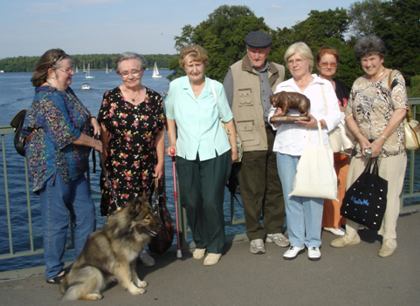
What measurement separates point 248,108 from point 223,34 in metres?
55.4

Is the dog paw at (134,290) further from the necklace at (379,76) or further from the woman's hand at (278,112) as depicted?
the necklace at (379,76)

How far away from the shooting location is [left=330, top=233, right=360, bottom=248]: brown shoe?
5121 millimetres

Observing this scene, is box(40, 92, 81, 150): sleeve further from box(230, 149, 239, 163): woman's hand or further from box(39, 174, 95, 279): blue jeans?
box(230, 149, 239, 163): woman's hand

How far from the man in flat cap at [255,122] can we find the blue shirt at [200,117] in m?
0.35

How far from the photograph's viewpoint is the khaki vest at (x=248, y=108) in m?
4.85

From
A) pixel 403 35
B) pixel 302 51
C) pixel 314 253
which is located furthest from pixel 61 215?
pixel 403 35

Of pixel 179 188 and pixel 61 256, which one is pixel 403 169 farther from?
pixel 61 256

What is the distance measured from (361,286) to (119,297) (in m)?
2.01

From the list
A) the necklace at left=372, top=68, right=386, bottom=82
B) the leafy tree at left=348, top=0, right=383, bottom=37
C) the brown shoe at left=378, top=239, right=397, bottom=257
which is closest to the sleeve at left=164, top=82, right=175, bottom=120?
the necklace at left=372, top=68, right=386, bottom=82

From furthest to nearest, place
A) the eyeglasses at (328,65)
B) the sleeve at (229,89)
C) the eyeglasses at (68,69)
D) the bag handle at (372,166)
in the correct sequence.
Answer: the eyeglasses at (328,65) → the sleeve at (229,89) → the bag handle at (372,166) → the eyeglasses at (68,69)

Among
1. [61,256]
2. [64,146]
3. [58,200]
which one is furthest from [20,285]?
[64,146]

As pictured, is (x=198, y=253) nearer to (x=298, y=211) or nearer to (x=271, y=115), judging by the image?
(x=298, y=211)

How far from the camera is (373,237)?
5.37m

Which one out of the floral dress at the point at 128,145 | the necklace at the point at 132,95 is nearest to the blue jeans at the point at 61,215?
the floral dress at the point at 128,145
